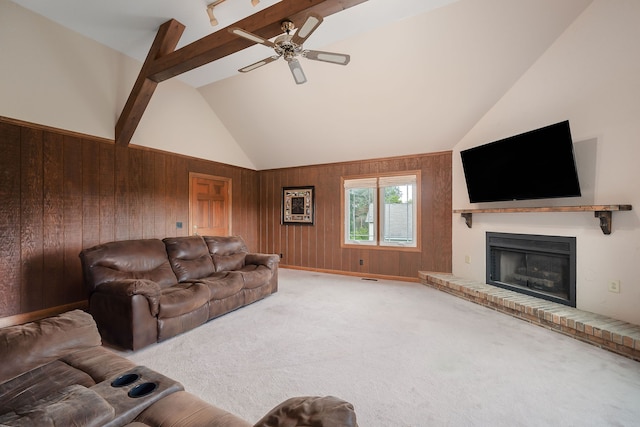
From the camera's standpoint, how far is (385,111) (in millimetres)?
4395

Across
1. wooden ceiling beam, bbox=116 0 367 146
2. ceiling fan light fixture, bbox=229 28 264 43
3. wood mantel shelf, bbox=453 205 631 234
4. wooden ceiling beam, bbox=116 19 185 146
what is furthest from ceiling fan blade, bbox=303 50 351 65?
wood mantel shelf, bbox=453 205 631 234

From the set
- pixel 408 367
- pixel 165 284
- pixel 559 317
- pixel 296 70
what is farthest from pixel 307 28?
pixel 559 317

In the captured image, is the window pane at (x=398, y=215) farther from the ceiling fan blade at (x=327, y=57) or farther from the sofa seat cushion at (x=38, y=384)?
the sofa seat cushion at (x=38, y=384)

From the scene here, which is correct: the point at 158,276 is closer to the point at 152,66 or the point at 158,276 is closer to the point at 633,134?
the point at 152,66

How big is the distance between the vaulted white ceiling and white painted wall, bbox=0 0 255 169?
19 cm

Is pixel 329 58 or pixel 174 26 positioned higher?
pixel 174 26

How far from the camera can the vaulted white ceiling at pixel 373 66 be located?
2.97 metres

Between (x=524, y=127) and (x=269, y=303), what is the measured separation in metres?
3.99

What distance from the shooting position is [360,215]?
18.5ft

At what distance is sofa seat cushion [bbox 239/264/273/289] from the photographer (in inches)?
145

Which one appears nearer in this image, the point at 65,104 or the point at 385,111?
the point at 65,104

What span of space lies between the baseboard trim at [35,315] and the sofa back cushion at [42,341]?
2.22m

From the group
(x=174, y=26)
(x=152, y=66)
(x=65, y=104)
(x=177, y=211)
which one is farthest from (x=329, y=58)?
(x=177, y=211)

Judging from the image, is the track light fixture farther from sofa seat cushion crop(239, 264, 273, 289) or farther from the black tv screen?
the black tv screen
